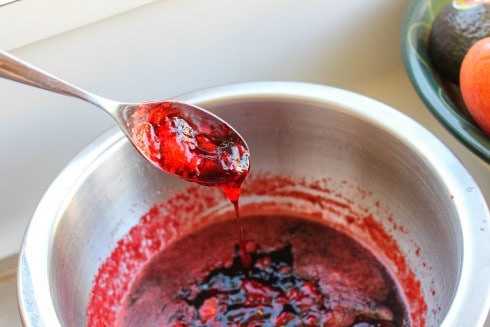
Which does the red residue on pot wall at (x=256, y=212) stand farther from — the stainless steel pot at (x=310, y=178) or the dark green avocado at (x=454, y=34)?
the dark green avocado at (x=454, y=34)

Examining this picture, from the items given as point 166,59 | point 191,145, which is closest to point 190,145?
point 191,145

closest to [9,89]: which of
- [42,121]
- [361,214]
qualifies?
[42,121]

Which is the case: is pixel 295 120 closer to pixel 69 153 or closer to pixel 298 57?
pixel 298 57

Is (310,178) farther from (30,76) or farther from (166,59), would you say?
(30,76)

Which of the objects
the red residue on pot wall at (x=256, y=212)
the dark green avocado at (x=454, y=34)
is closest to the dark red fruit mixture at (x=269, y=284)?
the red residue on pot wall at (x=256, y=212)

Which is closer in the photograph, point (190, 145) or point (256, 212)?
point (190, 145)

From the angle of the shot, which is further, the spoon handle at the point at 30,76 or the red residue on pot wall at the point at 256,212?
the red residue on pot wall at the point at 256,212
